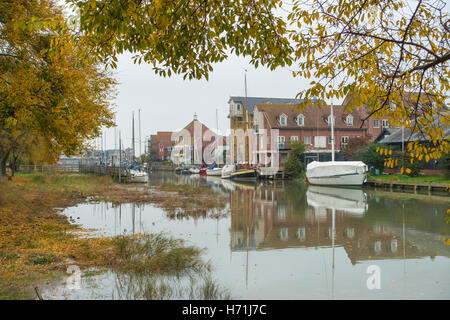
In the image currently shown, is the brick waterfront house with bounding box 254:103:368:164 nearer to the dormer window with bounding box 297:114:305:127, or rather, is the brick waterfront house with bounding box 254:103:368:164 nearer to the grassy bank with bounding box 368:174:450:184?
the dormer window with bounding box 297:114:305:127

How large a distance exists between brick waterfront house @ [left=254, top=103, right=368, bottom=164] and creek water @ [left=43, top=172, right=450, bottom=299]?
3609cm

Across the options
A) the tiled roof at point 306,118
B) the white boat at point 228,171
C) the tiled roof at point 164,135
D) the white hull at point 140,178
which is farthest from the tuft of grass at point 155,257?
the tiled roof at point 164,135

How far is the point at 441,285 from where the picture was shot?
30.2 ft

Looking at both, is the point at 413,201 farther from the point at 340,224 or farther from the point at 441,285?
the point at 441,285

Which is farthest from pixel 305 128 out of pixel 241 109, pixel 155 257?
pixel 155 257

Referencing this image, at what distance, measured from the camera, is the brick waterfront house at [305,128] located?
198 feet

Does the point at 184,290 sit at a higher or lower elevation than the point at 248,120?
lower

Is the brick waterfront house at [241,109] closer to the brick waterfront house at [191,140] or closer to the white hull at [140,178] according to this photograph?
the white hull at [140,178]

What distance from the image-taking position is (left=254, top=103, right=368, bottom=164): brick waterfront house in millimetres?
60500

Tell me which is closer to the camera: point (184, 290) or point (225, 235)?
point (184, 290)

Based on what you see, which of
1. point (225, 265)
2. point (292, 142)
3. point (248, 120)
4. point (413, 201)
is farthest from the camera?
point (248, 120)

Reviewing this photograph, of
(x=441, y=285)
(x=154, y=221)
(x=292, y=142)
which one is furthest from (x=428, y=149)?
(x=292, y=142)

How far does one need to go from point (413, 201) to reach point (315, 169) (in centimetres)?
1692

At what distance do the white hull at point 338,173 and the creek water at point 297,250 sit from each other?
50.9 feet
